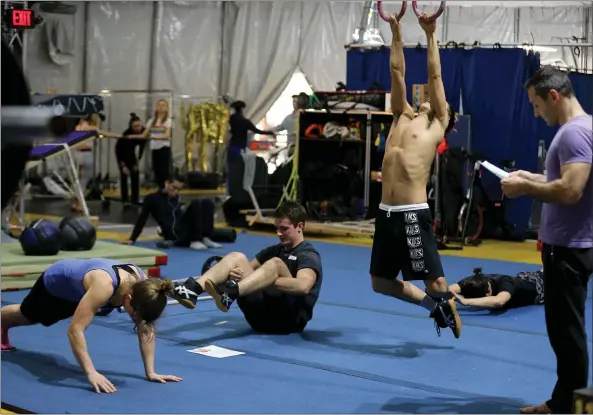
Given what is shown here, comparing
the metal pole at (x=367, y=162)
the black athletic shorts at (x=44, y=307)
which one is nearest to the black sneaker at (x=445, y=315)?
the black athletic shorts at (x=44, y=307)

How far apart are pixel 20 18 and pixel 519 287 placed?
266 inches

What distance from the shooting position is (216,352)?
18.7ft

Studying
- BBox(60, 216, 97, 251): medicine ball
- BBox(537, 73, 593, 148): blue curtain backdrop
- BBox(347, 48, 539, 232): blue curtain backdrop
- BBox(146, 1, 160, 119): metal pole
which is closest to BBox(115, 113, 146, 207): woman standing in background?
BBox(146, 1, 160, 119): metal pole

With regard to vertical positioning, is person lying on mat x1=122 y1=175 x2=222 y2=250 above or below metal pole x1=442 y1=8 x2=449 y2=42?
below

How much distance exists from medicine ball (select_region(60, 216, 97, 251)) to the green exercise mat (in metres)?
0.08

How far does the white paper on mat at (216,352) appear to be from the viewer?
221 inches

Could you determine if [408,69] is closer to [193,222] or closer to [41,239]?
[193,222]

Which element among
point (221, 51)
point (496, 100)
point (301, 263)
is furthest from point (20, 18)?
point (221, 51)

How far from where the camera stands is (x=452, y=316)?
5762mm

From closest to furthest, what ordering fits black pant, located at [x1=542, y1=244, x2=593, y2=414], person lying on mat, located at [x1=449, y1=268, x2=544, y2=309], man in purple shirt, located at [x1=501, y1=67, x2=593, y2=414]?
man in purple shirt, located at [x1=501, y1=67, x2=593, y2=414], black pant, located at [x1=542, y1=244, x2=593, y2=414], person lying on mat, located at [x1=449, y1=268, x2=544, y2=309]

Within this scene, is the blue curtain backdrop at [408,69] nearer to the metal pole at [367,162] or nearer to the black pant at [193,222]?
the metal pole at [367,162]

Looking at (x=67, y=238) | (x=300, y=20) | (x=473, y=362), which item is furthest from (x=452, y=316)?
(x=300, y=20)

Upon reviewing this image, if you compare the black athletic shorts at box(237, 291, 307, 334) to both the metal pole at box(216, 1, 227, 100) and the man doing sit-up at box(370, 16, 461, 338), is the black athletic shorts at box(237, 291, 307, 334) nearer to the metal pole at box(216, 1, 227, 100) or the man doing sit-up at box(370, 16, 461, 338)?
the man doing sit-up at box(370, 16, 461, 338)

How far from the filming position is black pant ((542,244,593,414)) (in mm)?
3896
